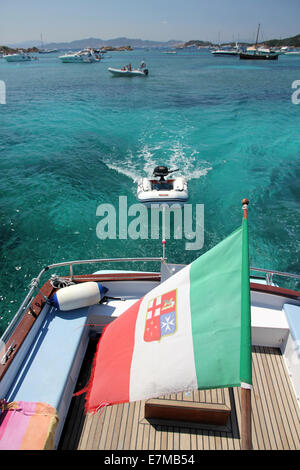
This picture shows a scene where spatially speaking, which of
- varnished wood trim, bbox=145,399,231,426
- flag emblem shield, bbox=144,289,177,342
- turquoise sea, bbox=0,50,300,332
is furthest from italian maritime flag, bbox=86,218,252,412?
turquoise sea, bbox=0,50,300,332

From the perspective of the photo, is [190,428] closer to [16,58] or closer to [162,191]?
[162,191]

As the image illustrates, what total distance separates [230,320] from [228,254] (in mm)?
751

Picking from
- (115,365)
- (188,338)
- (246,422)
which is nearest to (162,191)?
(115,365)

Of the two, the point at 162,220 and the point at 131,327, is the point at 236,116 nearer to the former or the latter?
the point at 162,220

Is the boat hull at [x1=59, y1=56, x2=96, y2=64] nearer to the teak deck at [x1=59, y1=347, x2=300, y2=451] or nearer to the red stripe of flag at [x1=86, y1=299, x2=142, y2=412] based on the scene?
the red stripe of flag at [x1=86, y1=299, x2=142, y2=412]

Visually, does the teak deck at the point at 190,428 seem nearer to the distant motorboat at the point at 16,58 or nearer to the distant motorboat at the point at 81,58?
the distant motorboat at the point at 81,58

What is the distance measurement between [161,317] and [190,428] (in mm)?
2331

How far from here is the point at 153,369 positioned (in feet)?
9.62

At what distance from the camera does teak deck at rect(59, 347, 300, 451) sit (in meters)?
4.19

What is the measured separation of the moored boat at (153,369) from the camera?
309cm

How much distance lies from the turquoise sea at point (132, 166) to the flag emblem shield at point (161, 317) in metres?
6.43

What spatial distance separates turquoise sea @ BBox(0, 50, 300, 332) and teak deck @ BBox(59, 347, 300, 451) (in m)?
A: 5.04

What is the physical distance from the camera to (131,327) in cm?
360

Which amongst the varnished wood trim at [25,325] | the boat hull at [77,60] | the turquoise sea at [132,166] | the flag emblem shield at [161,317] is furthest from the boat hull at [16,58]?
the flag emblem shield at [161,317]
